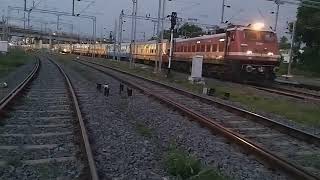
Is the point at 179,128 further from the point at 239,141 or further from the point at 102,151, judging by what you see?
the point at 102,151

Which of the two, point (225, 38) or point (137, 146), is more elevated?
point (225, 38)

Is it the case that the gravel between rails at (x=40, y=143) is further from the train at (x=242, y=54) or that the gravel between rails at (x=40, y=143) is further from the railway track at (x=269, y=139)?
the train at (x=242, y=54)

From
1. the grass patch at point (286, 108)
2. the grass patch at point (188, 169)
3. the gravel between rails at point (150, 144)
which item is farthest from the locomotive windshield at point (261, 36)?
the grass patch at point (188, 169)

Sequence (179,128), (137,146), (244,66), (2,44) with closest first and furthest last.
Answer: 1. (137,146)
2. (179,128)
3. (244,66)
4. (2,44)

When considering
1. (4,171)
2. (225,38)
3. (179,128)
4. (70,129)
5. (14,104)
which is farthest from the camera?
(225,38)

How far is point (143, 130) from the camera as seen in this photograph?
10305 mm

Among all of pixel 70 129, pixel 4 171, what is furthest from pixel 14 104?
pixel 4 171

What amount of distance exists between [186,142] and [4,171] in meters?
3.71

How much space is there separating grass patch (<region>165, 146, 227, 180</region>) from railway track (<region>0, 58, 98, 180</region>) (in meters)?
1.19

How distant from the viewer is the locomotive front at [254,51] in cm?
2692

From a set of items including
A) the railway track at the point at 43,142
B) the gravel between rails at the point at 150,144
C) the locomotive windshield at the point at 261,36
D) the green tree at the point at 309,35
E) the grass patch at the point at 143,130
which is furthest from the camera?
the green tree at the point at 309,35

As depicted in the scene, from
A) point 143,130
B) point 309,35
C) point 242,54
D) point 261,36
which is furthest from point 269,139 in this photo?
point 309,35

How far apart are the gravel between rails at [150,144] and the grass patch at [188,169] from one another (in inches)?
6.6

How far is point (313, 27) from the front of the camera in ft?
180
